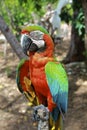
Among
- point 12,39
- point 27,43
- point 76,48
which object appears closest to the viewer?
point 27,43

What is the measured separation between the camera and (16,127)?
5102mm

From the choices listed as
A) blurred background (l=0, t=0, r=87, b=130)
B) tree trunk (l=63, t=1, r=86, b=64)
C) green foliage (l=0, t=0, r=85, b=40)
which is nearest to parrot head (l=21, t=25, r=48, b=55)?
blurred background (l=0, t=0, r=87, b=130)

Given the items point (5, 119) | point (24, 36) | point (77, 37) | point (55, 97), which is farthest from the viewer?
point (77, 37)

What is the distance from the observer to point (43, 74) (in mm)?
1959

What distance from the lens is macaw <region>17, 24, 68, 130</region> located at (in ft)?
6.00

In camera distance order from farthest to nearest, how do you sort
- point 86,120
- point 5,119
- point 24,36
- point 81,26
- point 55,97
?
1. point 81,26
2. point 5,119
3. point 86,120
4. point 55,97
5. point 24,36

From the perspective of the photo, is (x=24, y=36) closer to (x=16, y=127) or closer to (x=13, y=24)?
(x=16, y=127)

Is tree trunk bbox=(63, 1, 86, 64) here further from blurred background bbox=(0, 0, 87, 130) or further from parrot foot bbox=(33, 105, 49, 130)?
parrot foot bbox=(33, 105, 49, 130)

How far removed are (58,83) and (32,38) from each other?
0.33 metres

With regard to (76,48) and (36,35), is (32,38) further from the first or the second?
(76,48)

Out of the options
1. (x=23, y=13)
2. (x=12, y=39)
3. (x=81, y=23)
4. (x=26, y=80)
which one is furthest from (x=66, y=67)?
(x=26, y=80)

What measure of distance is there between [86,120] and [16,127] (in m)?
1.19

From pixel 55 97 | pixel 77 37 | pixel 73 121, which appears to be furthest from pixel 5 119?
pixel 55 97

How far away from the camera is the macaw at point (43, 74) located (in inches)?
72.0
